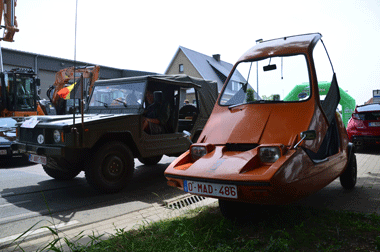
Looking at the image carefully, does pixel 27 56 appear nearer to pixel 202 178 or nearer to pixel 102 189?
pixel 102 189

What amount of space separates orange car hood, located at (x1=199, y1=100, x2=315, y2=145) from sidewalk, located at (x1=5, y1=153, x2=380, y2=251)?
4.13 ft

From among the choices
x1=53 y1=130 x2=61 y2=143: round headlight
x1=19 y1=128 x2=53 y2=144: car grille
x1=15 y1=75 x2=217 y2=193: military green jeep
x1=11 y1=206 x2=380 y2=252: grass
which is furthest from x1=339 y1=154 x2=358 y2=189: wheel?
x1=19 y1=128 x2=53 y2=144: car grille

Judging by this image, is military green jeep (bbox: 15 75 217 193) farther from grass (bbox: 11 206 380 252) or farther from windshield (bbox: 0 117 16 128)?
windshield (bbox: 0 117 16 128)

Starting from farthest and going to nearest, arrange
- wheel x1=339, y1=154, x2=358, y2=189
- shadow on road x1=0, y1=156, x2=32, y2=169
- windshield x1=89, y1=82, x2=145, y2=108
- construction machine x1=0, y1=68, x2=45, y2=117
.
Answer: construction machine x1=0, y1=68, x2=45, y2=117 → shadow on road x1=0, y1=156, x2=32, y2=169 → windshield x1=89, y1=82, x2=145, y2=108 → wheel x1=339, y1=154, x2=358, y2=189

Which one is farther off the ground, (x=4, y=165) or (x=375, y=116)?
(x=375, y=116)

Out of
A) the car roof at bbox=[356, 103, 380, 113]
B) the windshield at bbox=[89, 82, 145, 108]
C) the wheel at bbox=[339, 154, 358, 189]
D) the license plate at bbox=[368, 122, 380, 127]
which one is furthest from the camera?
the car roof at bbox=[356, 103, 380, 113]

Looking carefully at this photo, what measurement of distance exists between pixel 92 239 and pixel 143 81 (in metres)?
3.92

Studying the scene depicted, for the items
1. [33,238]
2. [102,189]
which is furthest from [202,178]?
[102,189]

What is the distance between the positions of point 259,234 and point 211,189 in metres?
0.70

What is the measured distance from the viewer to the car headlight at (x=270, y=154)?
309cm

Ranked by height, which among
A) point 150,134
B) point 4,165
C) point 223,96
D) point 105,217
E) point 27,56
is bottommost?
point 4,165

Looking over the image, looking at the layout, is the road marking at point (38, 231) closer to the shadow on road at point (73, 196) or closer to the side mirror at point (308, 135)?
the shadow on road at point (73, 196)

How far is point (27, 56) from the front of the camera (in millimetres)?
30547

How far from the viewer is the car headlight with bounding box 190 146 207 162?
3642 mm
